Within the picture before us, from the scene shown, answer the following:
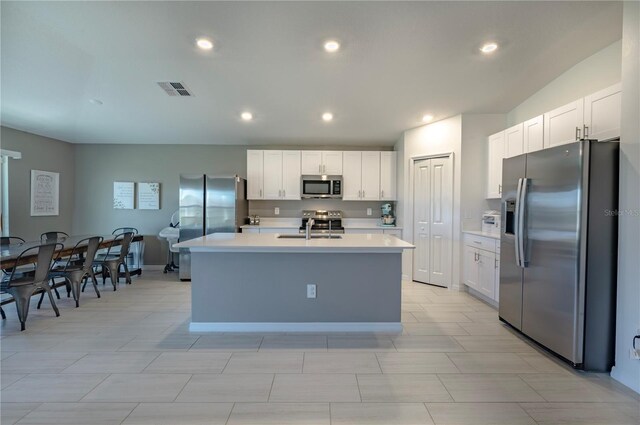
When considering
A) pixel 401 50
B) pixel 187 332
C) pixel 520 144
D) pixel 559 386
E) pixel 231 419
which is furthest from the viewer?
pixel 520 144

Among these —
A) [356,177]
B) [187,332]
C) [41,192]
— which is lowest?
[187,332]

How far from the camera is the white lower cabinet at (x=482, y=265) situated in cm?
363

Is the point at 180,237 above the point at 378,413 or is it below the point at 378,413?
above

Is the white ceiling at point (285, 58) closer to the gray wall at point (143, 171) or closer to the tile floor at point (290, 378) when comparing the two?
the gray wall at point (143, 171)

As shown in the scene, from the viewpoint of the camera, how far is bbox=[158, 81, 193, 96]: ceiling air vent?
336cm

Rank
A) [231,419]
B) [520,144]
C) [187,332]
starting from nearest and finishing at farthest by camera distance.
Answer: [231,419] → [187,332] → [520,144]

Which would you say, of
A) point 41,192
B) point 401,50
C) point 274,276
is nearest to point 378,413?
point 274,276

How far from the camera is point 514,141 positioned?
373 cm

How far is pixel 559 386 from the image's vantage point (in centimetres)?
211

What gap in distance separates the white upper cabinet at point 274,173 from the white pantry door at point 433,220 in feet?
7.10

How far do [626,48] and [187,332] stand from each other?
14.1 ft

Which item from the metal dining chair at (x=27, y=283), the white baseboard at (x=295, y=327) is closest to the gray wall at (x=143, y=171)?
the metal dining chair at (x=27, y=283)

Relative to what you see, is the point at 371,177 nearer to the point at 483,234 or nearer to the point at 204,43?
the point at 483,234

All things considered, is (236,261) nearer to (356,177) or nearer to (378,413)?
(378,413)
